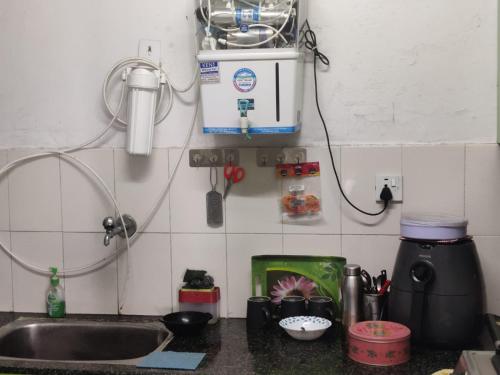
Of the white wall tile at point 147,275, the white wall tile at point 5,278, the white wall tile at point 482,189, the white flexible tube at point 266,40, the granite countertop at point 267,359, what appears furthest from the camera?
the white wall tile at point 5,278

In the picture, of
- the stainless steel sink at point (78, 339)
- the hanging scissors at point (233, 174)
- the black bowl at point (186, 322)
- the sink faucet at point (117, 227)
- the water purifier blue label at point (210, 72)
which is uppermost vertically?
the water purifier blue label at point (210, 72)

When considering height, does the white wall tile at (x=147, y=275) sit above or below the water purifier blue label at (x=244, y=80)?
below

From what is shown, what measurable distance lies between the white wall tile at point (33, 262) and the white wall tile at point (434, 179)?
1.26 metres

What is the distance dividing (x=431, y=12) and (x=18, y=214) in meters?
1.62

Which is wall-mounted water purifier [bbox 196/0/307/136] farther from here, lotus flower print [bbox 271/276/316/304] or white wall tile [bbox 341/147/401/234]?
lotus flower print [bbox 271/276/316/304]

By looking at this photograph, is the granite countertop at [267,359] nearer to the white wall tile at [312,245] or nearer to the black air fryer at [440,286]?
the black air fryer at [440,286]

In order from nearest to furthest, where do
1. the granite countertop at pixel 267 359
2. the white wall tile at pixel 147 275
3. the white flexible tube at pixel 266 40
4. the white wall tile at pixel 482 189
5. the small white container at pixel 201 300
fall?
the granite countertop at pixel 267 359
the white flexible tube at pixel 266 40
the white wall tile at pixel 482 189
the small white container at pixel 201 300
the white wall tile at pixel 147 275

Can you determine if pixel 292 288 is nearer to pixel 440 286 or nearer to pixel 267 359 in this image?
pixel 267 359

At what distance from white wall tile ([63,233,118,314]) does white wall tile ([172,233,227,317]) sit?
227 millimetres

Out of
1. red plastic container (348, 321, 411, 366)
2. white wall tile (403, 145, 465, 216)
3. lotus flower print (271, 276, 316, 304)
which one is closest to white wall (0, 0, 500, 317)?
white wall tile (403, 145, 465, 216)

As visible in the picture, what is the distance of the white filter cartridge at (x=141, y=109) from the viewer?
201cm

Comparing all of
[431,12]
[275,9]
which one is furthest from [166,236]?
[431,12]

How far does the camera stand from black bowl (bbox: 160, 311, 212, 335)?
1899 millimetres

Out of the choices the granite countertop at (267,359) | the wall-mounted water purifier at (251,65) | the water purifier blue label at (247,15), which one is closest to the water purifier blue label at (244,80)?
the wall-mounted water purifier at (251,65)
